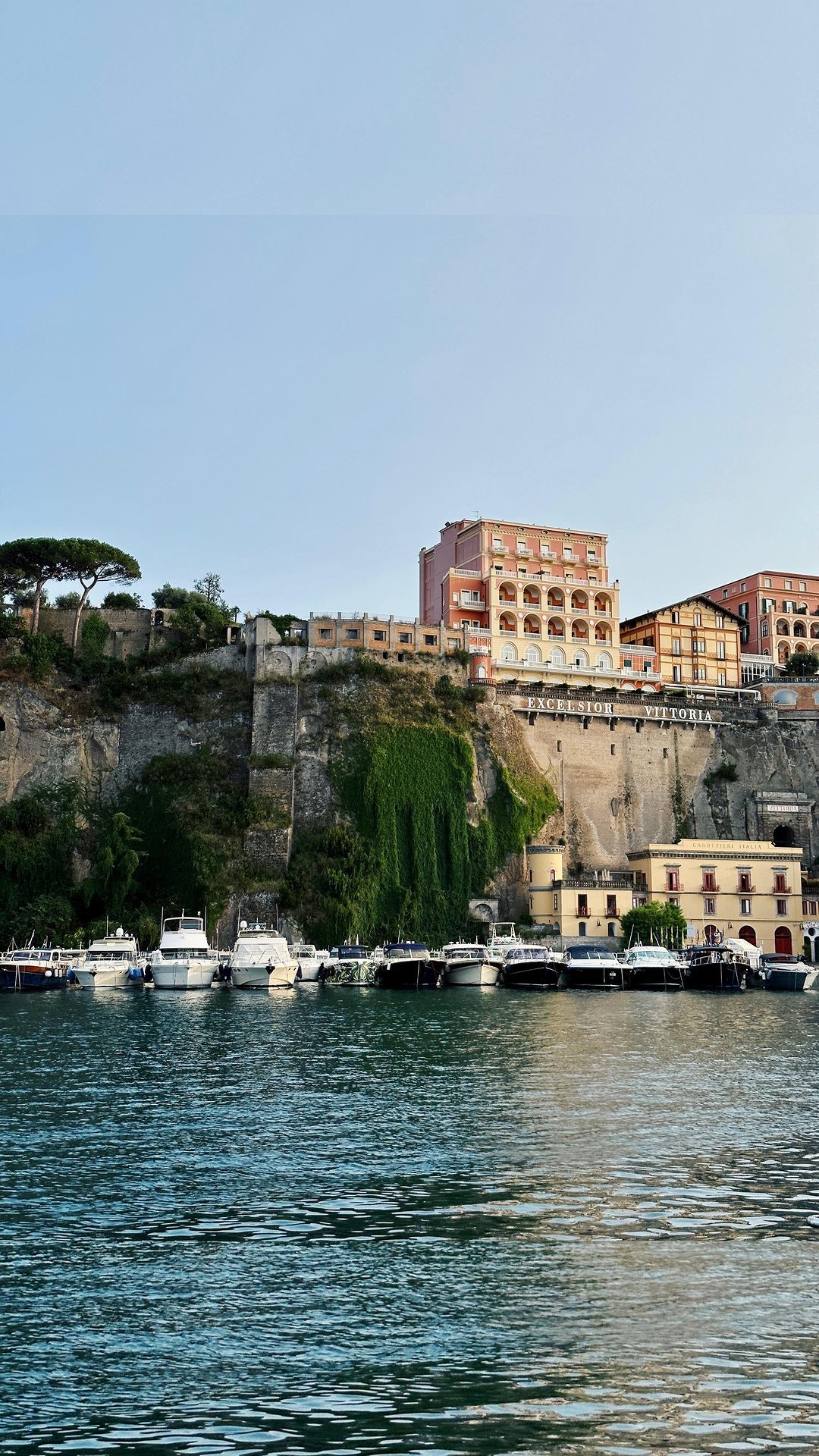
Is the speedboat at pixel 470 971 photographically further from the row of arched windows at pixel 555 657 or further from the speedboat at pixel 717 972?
the row of arched windows at pixel 555 657

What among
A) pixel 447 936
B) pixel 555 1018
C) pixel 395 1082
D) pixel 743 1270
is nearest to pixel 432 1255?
pixel 743 1270

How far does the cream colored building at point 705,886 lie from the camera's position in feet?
235

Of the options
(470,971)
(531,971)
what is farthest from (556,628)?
(531,971)

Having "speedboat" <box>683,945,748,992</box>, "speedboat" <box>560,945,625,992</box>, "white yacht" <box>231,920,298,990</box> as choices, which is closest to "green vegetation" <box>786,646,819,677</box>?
"speedboat" <box>683,945,748,992</box>

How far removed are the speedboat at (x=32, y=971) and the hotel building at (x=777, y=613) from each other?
60810 mm

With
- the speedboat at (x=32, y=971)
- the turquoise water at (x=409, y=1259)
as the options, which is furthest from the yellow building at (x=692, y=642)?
the turquoise water at (x=409, y=1259)

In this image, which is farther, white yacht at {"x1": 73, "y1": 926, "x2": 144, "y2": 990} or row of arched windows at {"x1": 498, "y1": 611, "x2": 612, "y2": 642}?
row of arched windows at {"x1": 498, "y1": 611, "x2": 612, "y2": 642}

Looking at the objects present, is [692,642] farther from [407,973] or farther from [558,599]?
[407,973]

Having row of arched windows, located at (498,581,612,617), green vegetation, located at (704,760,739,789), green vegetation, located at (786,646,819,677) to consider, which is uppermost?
row of arched windows, located at (498,581,612,617)

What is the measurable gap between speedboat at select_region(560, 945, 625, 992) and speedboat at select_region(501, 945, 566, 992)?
2.27ft

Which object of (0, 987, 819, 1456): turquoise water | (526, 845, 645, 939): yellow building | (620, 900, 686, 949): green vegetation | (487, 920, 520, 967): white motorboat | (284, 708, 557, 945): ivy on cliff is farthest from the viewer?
(526, 845, 645, 939): yellow building

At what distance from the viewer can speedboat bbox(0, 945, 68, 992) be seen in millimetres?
55312

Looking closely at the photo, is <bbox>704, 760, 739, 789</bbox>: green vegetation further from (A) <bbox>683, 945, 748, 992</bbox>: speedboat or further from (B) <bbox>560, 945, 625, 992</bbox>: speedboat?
(B) <bbox>560, 945, 625, 992</bbox>: speedboat

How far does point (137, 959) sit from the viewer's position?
5806 cm
